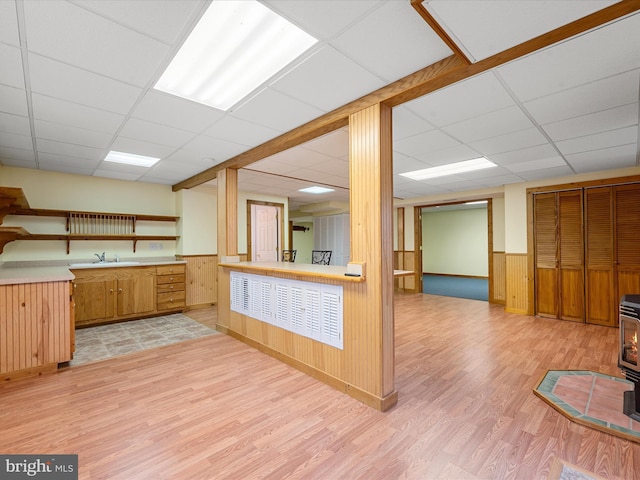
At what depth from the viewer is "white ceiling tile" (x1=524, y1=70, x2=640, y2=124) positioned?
223cm

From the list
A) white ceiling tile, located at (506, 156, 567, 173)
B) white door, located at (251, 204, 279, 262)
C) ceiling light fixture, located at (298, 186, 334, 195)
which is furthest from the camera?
white door, located at (251, 204, 279, 262)

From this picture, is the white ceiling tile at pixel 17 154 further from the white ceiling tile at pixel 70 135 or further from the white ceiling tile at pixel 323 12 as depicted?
the white ceiling tile at pixel 323 12

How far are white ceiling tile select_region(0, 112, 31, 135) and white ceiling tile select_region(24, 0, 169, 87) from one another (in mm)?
1454

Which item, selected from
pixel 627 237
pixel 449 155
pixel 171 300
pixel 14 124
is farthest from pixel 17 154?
pixel 627 237

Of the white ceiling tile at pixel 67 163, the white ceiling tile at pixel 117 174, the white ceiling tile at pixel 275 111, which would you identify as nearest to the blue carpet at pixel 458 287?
the white ceiling tile at pixel 275 111

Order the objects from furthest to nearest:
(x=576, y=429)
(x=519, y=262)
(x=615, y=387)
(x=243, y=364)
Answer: (x=519, y=262) < (x=243, y=364) < (x=615, y=387) < (x=576, y=429)

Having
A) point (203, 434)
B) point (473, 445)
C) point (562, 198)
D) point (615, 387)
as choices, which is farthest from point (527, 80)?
point (562, 198)

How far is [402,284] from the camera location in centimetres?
841

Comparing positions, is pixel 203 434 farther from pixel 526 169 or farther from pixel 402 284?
pixel 402 284

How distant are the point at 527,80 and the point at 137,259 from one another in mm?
6467

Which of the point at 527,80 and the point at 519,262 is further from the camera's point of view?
the point at 519,262

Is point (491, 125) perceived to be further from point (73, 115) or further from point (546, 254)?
point (73, 115)

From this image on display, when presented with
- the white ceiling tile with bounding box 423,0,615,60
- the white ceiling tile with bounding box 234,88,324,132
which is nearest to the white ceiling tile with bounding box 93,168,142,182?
the white ceiling tile with bounding box 234,88,324,132

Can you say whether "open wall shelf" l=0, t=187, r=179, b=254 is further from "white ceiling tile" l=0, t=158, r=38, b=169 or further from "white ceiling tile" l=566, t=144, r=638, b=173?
"white ceiling tile" l=566, t=144, r=638, b=173
